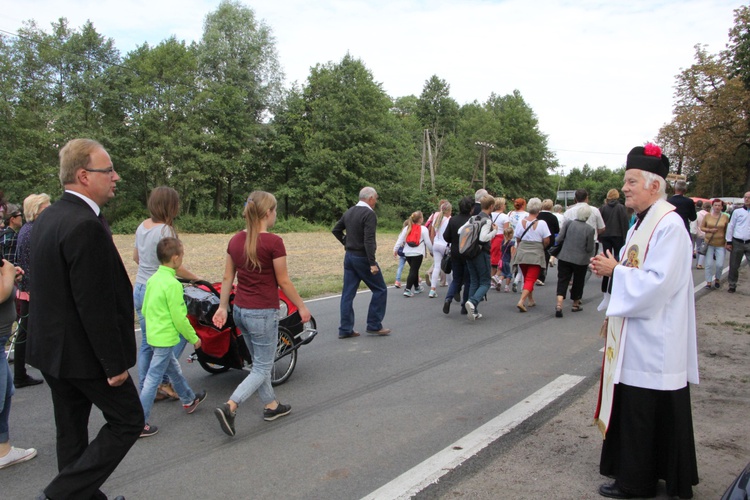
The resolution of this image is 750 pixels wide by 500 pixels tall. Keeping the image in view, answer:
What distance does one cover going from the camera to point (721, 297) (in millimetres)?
10516

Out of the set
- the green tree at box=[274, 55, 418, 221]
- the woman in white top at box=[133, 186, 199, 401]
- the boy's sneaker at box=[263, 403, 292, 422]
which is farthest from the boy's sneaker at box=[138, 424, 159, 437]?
the green tree at box=[274, 55, 418, 221]

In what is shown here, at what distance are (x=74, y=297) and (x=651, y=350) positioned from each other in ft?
10.1

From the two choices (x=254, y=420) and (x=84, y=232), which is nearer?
(x=84, y=232)

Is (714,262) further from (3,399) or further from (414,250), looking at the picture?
(3,399)

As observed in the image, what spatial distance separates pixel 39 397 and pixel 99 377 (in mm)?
3106

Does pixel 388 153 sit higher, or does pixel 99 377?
pixel 388 153

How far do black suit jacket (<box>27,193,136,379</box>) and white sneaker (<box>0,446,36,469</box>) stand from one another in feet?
5.26

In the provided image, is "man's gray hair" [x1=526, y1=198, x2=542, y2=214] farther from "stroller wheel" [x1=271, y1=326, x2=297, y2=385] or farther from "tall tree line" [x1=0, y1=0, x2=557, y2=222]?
"tall tree line" [x1=0, y1=0, x2=557, y2=222]

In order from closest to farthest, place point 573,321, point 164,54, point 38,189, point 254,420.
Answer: point 254,420 → point 573,321 → point 38,189 → point 164,54

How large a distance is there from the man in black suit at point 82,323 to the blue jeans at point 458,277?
256 inches

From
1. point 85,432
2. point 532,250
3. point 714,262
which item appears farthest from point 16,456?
point 714,262

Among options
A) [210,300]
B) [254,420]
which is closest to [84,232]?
[210,300]

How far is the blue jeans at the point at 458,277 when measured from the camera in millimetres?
8914

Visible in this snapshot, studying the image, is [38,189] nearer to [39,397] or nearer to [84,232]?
[39,397]
